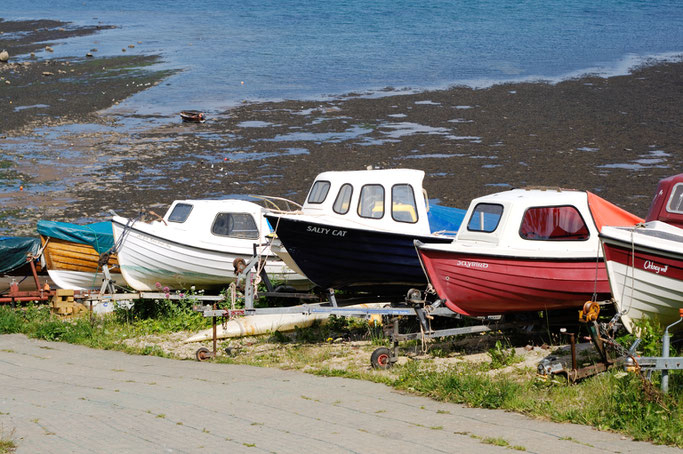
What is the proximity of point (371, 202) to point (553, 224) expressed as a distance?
128 inches

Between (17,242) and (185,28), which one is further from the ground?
(185,28)

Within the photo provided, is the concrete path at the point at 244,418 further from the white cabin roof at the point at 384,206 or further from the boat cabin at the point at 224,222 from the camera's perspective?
the boat cabin at the point at 224,222

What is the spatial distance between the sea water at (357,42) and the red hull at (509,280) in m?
32.2

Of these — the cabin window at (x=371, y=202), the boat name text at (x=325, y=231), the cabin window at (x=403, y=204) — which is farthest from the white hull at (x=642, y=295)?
the cabin window at (x=371, y=202)

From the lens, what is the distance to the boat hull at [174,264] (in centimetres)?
1655

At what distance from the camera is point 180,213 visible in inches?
680

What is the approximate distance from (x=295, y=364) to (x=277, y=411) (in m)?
2.92

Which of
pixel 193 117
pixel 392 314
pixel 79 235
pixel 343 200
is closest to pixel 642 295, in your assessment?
pixel 392 314

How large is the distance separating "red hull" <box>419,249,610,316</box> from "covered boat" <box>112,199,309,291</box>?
179 inches

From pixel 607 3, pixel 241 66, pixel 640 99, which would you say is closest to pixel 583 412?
pixel 640 99

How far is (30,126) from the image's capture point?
128 ft

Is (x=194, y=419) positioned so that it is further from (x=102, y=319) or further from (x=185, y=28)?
(x=185, y=28)

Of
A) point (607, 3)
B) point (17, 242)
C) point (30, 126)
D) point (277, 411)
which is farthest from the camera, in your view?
point (607, 3)

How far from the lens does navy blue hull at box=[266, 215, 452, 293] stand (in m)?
14.3
